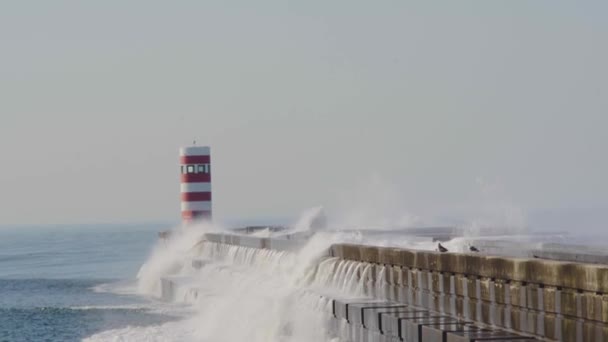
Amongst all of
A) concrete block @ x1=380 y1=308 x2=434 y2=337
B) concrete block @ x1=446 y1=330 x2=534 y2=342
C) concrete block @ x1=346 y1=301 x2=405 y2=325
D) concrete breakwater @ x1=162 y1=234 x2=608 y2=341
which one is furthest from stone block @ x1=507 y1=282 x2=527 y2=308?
concrete block @ x1=346 y1=301 x2=405 y2=325

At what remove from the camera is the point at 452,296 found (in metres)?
17.7

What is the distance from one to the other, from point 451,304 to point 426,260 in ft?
3.85

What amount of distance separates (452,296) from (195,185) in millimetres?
31142

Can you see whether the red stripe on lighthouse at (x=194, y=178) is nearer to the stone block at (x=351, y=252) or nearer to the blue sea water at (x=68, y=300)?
the blue sea water at (x=68, y=300)

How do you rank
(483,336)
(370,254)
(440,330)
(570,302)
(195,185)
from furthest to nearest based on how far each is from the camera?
(195,185)
(370,254)
(440,330)
(483,336)
(570,302)

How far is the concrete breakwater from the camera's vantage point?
538 inches

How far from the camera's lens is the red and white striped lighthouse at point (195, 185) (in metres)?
48.3

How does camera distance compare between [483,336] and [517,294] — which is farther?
[517,294]

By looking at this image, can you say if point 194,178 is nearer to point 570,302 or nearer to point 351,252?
point 351,252

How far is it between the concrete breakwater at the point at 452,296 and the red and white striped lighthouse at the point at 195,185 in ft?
77.0

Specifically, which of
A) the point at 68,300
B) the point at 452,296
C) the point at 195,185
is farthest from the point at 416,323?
the point at 195,185

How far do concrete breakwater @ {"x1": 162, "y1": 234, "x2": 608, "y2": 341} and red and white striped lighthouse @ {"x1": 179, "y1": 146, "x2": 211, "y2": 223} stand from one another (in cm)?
2346

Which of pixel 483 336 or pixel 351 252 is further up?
pixel 351 252

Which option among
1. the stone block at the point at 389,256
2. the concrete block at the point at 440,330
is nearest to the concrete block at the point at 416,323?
the concrete block at the point at 440,330
